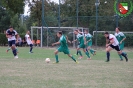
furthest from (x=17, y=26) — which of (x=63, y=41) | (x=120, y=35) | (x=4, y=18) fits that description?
(x=63, y=41)

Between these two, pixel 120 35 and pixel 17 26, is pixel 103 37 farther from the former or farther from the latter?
pixel 17 26

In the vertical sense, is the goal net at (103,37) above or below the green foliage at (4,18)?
below

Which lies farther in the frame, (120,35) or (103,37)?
(103,37)

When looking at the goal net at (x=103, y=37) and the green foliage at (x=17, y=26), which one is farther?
the green foliage at (x=17, y=26)

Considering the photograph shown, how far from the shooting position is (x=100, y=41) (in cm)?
3978

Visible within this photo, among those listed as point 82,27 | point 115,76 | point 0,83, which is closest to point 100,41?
point 82,27

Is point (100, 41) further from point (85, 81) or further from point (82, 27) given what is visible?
point (85, 81)

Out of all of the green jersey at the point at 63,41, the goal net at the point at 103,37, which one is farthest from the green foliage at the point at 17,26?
the green jersey at the point at 63,41

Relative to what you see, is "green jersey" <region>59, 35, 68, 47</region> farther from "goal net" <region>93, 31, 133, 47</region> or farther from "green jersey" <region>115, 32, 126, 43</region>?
"goal net" <region>93, 31, 133, 47</region>

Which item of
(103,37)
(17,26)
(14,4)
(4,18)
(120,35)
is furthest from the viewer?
(17,26)

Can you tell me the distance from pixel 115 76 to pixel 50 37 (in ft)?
92.0

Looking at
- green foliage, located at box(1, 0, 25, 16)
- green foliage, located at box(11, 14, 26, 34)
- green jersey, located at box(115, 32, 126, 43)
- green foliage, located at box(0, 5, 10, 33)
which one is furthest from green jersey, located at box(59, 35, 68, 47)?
green foliage, located at box(11, 14, 26, 34)

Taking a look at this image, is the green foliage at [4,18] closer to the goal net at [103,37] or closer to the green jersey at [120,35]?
the goal net at [103,37]

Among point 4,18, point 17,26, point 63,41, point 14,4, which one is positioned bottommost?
point 63,41
